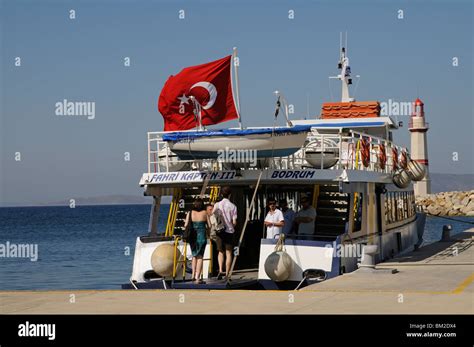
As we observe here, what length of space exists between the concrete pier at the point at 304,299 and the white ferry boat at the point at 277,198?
1033 millimetres

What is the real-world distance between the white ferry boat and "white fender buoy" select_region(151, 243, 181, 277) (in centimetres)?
2

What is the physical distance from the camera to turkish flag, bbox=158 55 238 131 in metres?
17.7

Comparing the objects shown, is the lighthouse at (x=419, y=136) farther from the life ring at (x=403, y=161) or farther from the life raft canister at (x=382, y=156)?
the life raft canister at (x=382, y=156)

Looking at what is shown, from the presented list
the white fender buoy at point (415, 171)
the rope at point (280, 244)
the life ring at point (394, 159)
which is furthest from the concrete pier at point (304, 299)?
the white fender buoy at point (415, 171)

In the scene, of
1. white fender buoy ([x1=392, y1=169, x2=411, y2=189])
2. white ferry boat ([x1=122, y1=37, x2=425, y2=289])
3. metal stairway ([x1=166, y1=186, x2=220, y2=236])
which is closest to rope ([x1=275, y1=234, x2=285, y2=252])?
white ferry boat ([x1=122, y1=37, x2=425, y2=289])

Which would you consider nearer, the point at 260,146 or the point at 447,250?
the point at 260,146

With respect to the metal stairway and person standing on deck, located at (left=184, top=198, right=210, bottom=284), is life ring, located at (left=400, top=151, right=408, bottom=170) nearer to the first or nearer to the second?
the metal stairway

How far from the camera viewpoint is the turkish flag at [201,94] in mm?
17656

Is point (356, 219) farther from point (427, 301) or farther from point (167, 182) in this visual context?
point (427, 301)

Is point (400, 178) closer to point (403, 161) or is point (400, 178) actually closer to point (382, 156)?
point (403, 161)

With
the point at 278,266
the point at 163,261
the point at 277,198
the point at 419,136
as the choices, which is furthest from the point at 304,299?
the point at 419,136
